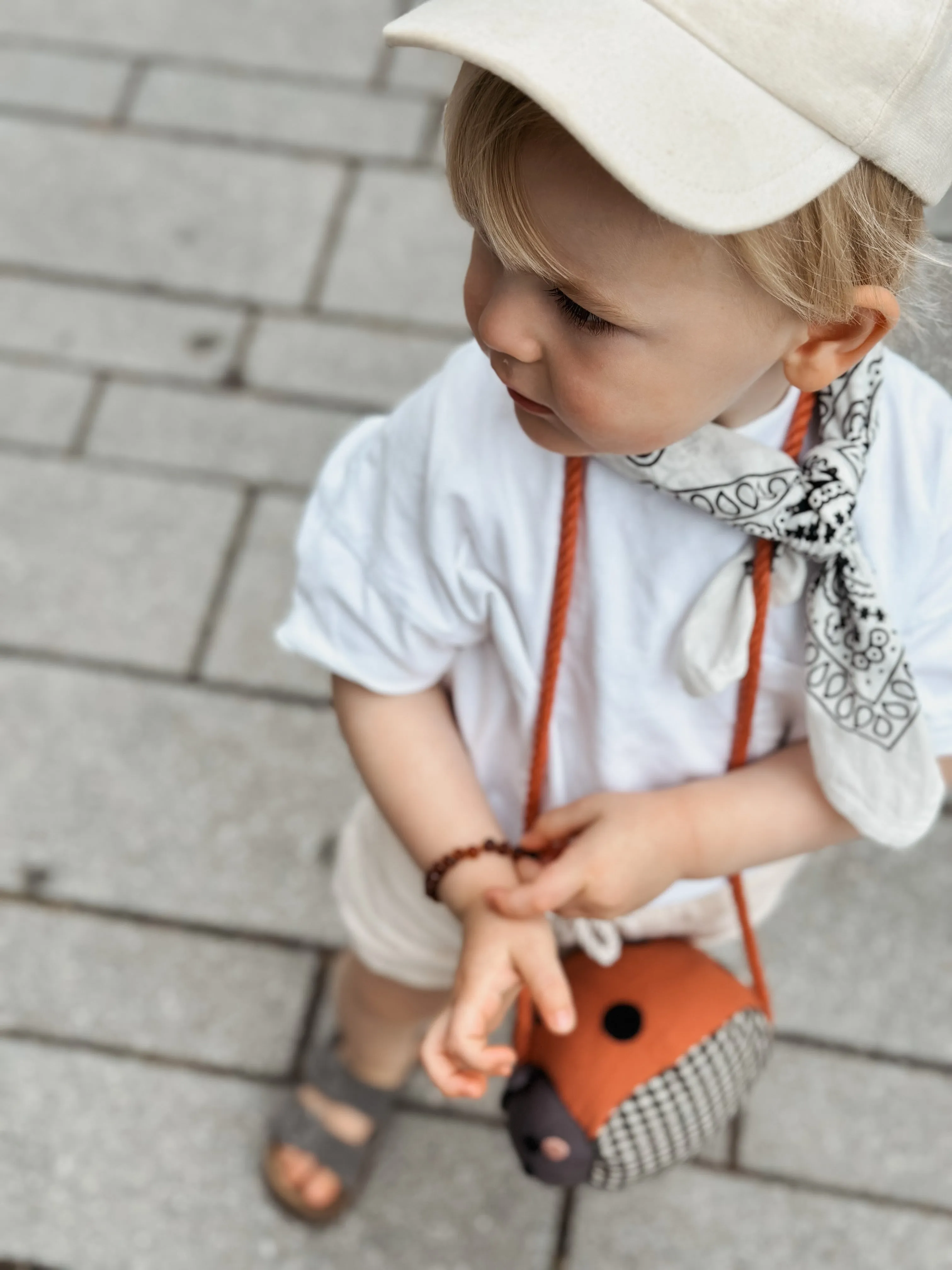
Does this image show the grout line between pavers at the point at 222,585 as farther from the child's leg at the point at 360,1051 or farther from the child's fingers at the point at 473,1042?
the child's fingers at the point at 473,1042

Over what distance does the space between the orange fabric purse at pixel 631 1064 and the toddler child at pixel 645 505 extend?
40mm

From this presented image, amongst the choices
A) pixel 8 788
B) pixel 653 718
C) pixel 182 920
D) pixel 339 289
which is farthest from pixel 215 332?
pixel 653 718

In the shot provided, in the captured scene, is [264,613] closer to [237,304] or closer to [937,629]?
[237,304]

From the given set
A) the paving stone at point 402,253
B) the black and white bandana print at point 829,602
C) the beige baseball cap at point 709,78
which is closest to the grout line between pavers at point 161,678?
the paving stone at point 402,253

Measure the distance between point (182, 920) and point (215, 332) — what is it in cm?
93

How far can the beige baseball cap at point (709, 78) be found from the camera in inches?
24.5

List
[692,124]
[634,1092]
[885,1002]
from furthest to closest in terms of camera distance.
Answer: [885,1002] → [634,1092] → [692,124]

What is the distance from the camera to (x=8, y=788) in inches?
66.6

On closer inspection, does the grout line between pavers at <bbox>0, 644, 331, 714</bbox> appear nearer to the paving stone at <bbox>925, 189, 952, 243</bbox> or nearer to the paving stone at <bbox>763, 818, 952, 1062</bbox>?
the paving stone at <bbox>763, 818, 952, 1062</bbox>

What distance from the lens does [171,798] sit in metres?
1.69

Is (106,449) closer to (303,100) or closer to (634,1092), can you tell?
(303,100)

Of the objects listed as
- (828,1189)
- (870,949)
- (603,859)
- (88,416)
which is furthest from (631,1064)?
(88,416)

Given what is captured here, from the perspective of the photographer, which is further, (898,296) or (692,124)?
(898,296)

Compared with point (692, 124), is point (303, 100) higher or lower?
lower
